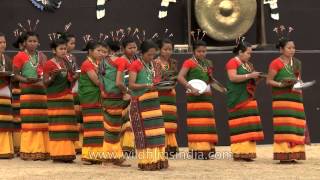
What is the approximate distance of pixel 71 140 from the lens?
33.8 feet

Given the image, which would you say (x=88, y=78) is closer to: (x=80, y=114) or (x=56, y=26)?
(x=80, y=114)

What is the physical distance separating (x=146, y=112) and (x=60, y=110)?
158 cm

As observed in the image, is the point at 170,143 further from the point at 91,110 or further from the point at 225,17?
the point at 225,17

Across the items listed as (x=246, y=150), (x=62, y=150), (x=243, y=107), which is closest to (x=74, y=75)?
(x=62, y=150)

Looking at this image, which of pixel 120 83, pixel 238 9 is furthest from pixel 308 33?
pixel 120 83

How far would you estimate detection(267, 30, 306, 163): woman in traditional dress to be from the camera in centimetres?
1020

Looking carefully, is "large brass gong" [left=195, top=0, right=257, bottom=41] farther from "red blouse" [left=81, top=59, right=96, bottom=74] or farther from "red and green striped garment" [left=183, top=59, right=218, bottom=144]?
"red blouse" [left=81, top=59, right=96, bottom=74]

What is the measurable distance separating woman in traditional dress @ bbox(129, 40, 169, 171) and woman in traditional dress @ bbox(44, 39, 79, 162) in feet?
4.49

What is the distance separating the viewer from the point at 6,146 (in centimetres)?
1091

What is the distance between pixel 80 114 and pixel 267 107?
3.82 meters

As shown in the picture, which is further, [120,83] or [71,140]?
[71,140]

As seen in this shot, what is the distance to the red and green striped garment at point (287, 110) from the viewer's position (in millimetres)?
10203

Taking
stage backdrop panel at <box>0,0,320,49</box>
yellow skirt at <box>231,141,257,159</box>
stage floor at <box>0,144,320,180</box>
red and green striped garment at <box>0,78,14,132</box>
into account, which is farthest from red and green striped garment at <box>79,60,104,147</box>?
stage backdrop panel at <box>0,0,320,49</box>

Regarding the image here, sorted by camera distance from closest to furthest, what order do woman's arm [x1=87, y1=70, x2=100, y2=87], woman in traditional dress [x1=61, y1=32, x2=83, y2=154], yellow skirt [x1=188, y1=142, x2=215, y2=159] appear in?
1. woman's arm [x1=87, y1=70, x2=100, y2=87]
2. woman in traditional dress [x1=61, y1=32, x2=83, y2=154]
3. yellow skirt [x1=188, y1=142, x2=215, y2=159]
